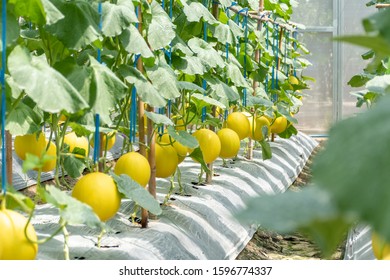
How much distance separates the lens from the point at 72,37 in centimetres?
191

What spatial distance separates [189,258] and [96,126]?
92 centimetres

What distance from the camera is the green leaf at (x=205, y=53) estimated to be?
356 cm

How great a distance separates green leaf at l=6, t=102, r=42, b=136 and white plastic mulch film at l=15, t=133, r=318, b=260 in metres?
0.42

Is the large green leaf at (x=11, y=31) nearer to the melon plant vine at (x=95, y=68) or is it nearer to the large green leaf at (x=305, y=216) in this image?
the melon plant vine at (x=95, y=68)

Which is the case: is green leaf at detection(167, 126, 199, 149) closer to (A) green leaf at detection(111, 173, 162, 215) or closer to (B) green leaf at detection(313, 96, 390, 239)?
(A) green leaf at detection(111, 173, 162, 215)

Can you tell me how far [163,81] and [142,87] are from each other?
31cm

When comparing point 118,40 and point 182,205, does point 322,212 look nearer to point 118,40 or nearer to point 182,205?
point 118,40

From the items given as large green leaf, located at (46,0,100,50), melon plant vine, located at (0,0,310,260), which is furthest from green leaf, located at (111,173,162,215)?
large green leaf, located at (46,0,100,50)

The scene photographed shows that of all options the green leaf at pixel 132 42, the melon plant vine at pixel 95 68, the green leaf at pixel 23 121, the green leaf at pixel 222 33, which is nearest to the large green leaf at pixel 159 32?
the melon plant vine at pixel 95 68

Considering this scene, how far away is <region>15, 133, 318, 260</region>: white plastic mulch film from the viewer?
2602 mm

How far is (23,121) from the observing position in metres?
2.43

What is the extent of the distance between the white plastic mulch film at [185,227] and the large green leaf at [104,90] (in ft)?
2.21

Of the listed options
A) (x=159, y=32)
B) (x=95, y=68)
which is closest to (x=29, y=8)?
(x=95, y=68)

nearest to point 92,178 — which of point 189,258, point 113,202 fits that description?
point 113,202
